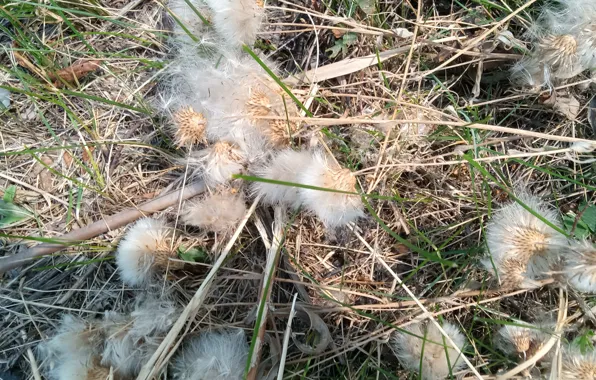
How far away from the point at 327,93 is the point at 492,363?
3.42 ft

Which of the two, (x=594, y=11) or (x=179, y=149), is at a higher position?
(x=594, y=11)

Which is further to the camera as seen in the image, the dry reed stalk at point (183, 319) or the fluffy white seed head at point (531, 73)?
the fluffy white seed head at point (531, 73)

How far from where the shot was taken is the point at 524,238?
1.26 metres

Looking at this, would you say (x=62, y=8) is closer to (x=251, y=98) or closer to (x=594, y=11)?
(x=251, y=98)

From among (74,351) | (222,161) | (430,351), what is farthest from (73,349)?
(430,351)

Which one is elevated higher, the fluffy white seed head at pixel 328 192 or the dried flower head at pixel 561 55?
the dried flower head at pixel 561 55

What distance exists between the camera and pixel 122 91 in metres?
1.70

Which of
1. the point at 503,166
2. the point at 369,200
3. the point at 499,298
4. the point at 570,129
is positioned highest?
the point at 570,129

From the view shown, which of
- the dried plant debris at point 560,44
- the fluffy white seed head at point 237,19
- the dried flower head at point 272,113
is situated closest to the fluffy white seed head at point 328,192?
the dried flower head at point 272,113

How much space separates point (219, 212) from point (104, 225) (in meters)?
0.46

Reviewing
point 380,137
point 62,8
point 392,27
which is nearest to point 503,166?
point 380,137

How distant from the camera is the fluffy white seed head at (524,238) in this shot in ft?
4.15

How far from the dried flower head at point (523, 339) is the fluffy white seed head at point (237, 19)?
1245mm

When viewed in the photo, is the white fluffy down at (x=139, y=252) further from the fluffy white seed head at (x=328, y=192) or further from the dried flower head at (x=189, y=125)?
the fluffy white seed head at (x=328, y=192)
